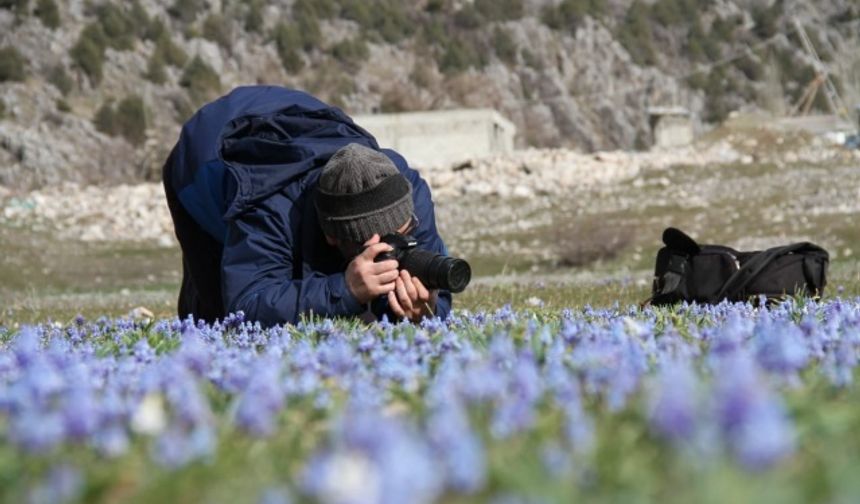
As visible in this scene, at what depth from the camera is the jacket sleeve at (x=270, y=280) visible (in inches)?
219

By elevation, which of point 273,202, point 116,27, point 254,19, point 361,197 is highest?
point 361,197

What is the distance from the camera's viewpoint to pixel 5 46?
68875mm

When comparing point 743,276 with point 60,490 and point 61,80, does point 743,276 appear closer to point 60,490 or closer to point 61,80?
point 60,490

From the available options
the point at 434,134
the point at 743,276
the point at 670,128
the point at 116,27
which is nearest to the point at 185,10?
the point at 116,27

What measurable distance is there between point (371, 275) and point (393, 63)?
8020 cm

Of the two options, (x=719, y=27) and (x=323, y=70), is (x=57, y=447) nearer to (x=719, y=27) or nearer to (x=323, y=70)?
(x=323, y=70)

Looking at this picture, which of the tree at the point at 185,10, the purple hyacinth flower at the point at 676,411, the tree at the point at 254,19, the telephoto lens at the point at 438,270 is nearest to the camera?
the purple hyacinth flower at the point at 676,411

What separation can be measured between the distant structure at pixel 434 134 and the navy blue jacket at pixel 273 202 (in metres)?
39.5

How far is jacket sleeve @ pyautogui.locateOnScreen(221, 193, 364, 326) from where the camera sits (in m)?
5.56

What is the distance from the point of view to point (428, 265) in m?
5.30

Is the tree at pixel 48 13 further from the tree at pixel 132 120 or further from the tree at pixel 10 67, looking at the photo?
the tree at pixel 132 120

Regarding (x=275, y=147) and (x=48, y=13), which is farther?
(x=48, y=13)

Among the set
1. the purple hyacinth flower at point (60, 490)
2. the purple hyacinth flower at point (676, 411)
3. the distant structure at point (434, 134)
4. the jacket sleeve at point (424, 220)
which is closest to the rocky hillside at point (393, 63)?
the distant structure at point (434, 134)

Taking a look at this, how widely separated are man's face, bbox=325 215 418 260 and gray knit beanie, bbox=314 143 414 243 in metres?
0.04
